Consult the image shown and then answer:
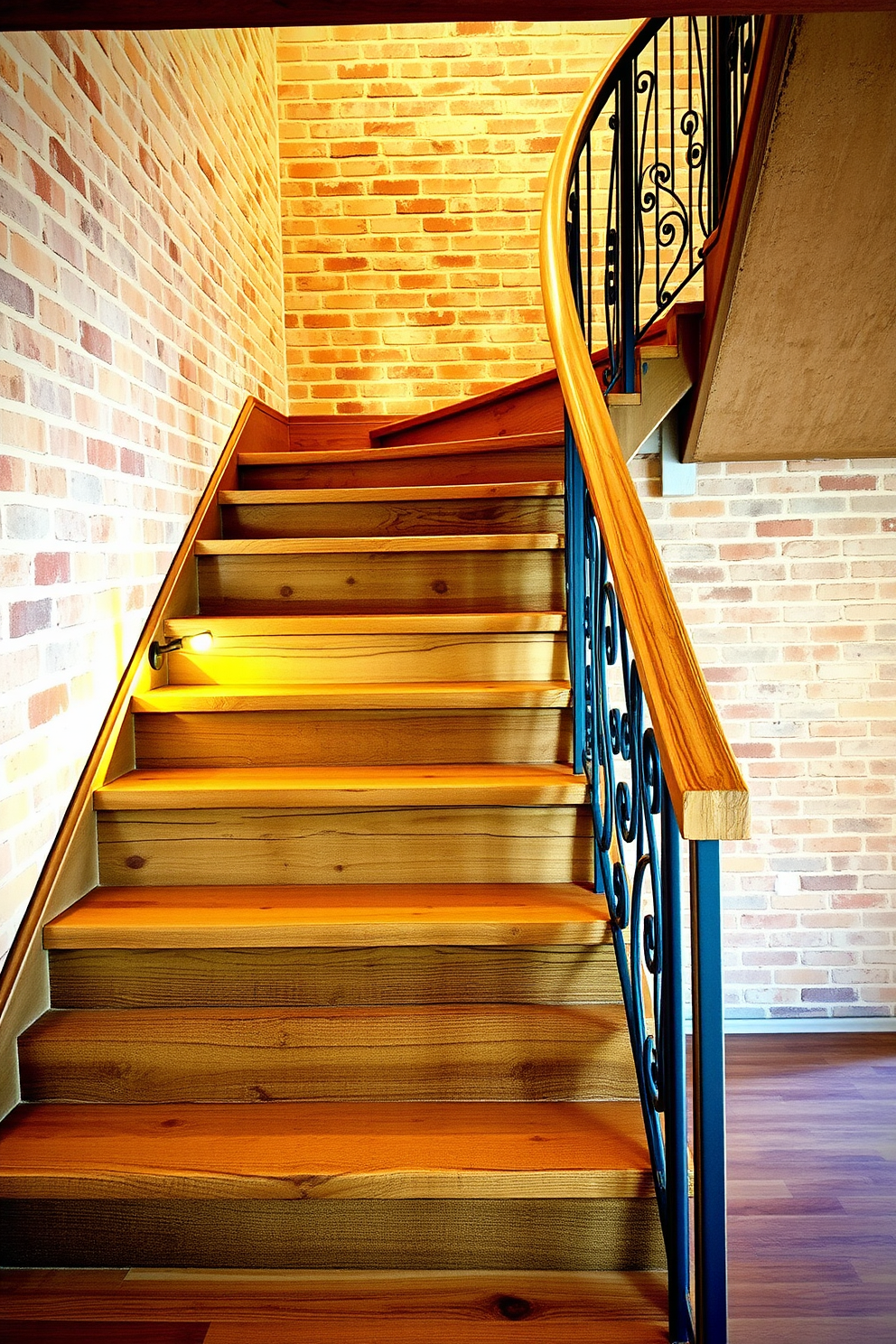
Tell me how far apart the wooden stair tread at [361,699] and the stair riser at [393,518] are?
0.68 m

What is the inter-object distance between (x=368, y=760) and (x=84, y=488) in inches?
33.9

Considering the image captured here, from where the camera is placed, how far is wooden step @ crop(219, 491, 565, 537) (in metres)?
2.87

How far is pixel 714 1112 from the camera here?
1.14m

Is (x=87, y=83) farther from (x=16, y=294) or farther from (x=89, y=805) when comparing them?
(x=89, y=805)

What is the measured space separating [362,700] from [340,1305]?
121 cm

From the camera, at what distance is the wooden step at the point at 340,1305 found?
1.41 metres

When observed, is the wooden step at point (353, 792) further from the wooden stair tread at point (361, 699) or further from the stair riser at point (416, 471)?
the stair riser at point (416, 471)

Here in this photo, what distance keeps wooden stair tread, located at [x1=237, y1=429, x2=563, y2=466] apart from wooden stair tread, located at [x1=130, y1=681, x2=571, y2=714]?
1.01 meters

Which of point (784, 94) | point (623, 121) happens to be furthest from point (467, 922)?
point (623, 121)

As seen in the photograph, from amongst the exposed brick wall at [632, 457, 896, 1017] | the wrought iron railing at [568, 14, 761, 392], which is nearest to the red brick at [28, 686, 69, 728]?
the wrought iron railing at [568, 14, 761, 392]

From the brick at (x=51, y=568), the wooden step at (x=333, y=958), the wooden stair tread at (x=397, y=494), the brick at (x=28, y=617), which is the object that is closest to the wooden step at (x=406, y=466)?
the wooden stair tread at (x=397, y=494)

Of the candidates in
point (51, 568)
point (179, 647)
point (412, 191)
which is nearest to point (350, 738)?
point (179, 647)

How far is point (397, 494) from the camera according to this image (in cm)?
290

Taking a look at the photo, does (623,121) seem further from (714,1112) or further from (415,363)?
(714,1112)
